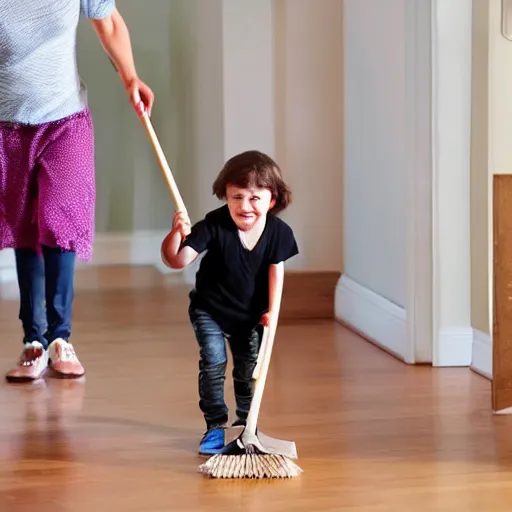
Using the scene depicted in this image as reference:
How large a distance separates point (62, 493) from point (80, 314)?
185cm

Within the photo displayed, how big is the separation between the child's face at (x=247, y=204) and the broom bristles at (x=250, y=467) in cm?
42

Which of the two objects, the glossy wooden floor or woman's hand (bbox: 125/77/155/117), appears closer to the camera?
the glossy wooden floor

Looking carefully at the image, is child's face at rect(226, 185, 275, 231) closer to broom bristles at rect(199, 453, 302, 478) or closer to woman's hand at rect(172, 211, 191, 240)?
woman's hand at rect(172, 211, 191, 240)

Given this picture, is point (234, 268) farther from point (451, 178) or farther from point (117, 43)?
point (451, 178)

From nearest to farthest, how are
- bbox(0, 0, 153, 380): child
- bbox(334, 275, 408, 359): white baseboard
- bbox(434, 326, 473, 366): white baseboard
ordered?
bbox(0, 0, 153, 380): child → bbox(434, 326, 473, 366): white baseboard → bbox(334, 275, 408, 359): white baseboard

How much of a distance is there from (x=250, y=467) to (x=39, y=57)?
108 centimetres

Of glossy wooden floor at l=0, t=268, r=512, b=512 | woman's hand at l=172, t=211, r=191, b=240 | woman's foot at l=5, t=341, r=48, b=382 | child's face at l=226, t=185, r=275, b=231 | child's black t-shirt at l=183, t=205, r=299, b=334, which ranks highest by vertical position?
child's face at l=226, t=185, r=275, b=231

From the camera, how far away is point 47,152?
2.69 meters

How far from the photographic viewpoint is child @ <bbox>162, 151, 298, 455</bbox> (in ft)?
6.98

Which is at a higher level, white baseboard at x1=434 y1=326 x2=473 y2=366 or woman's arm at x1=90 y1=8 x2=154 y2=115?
woman's arm at x1=90 y1=8 x2=154 y2=115

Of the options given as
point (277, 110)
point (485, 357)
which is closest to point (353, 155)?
point (277, 110)

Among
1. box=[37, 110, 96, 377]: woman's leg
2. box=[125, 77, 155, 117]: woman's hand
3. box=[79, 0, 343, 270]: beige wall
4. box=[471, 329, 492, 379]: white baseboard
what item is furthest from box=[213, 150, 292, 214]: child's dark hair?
box=[79, 0, 343, 270]: beige wall

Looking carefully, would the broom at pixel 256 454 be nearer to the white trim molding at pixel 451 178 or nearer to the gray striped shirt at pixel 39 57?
the gray striped shirt at pixel 39 57

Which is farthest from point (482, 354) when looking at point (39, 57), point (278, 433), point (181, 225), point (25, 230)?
point (39, 57)
